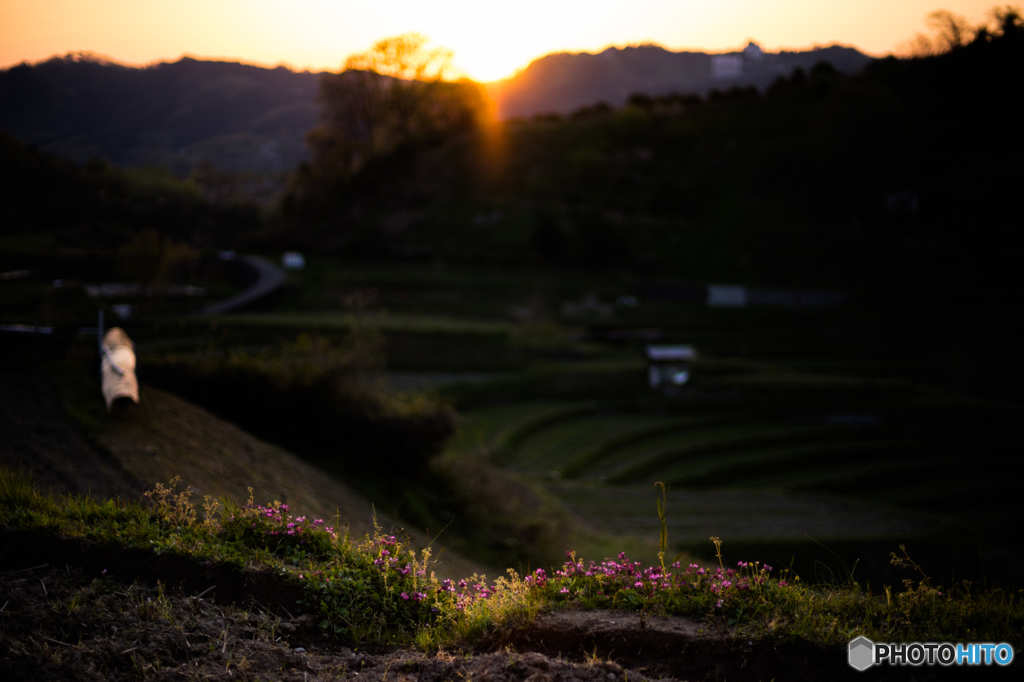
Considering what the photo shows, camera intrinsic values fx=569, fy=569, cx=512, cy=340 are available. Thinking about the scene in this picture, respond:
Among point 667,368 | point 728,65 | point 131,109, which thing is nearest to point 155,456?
point 131,109

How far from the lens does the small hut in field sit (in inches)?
340

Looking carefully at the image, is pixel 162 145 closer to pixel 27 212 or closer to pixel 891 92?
pixel 27 212

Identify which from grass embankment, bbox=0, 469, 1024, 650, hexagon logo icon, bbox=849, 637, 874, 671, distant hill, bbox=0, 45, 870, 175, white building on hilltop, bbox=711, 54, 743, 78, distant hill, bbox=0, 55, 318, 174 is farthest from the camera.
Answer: white building on hilltop, bbox=711, 54, 743, 78

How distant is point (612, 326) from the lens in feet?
146

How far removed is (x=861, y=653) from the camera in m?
4.00

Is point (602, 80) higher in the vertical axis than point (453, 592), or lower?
higher

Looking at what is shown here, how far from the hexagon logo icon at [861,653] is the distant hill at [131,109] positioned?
17.8 meters

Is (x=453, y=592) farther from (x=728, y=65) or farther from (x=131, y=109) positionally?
(x=728, y=65)

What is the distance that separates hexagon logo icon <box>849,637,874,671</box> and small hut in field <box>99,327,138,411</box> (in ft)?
31.1

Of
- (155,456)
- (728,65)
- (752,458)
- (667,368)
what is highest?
(728,65)

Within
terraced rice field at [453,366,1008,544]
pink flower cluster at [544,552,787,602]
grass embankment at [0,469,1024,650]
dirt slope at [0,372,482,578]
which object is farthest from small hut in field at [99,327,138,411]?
terraced rice field at [453,366,1008,544]

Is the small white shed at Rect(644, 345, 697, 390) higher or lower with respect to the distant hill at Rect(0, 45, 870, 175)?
lower

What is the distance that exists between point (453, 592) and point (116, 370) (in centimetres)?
747

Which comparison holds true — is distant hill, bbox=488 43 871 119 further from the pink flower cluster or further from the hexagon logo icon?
the hexagon logo icon
